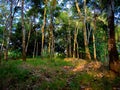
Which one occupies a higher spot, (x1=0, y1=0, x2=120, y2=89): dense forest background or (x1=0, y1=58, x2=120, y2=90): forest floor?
(x1=0, y1=0, x2=120, y2=89): dense forest background

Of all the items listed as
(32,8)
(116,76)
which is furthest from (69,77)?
(32,8)

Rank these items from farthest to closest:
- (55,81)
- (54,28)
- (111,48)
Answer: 1. (54,28)
2. (111,48)
3. (55,81)

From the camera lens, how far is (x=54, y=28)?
4106 cm

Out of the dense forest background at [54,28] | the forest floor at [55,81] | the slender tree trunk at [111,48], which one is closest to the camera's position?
the forest floor at [55,81]

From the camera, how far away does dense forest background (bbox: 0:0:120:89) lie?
1768cm

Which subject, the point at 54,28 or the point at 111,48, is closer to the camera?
the point at 111,48

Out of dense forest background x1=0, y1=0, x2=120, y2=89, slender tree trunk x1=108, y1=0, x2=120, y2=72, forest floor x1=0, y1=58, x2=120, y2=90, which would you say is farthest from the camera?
dense forest background x1=0, y1=0, x2=120, y2=89

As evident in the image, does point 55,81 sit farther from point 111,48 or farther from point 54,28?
point 54,28

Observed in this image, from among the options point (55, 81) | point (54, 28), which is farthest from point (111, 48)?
point (54, 28)

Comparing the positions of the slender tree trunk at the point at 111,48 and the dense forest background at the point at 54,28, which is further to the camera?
the dense forest background at the point at 54,28

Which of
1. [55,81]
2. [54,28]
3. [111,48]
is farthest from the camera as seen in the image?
[54,28]

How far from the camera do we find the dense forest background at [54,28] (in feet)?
58.0

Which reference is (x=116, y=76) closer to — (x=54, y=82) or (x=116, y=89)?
(x=116, y=89)

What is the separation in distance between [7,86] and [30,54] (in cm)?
3495
